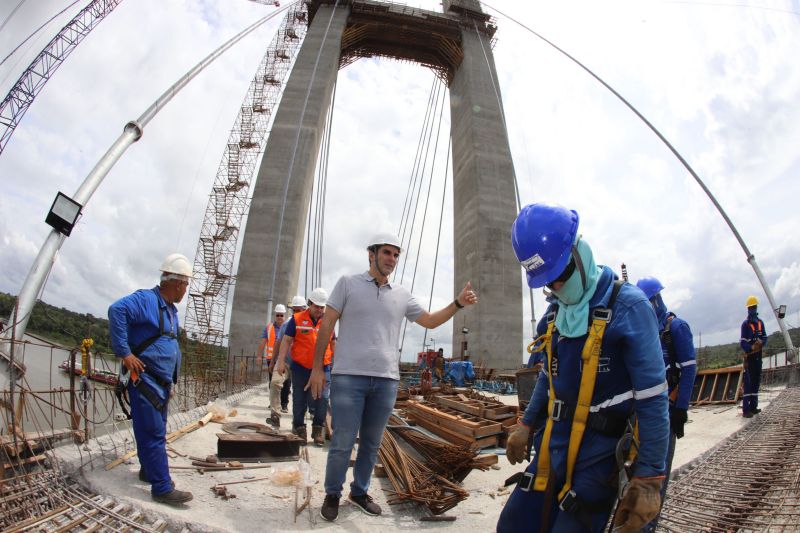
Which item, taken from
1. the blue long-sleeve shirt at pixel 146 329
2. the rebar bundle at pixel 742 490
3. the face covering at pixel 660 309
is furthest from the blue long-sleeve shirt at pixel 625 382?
the blue long-sleeve shirt at pixel 146 329

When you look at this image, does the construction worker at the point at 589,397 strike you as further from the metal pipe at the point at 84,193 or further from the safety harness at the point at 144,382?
the metal pipe at the point at 84,193

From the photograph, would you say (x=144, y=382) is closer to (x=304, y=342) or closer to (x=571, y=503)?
(x=304, y=342)

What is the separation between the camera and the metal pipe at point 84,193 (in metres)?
5.95

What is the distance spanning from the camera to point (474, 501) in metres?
3.41

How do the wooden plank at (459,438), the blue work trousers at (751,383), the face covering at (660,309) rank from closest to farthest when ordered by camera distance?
the face covering at (660,309) → the wooden plank at (459,438) → the blue work trousers at (751,383)

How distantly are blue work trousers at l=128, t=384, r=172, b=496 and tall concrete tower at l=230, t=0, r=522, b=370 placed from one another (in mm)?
14549

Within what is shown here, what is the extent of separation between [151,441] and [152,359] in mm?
540

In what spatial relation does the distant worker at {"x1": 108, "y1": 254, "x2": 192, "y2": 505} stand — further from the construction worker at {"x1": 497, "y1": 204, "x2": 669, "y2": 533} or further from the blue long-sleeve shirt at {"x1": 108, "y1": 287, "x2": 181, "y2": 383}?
the construction worker at {"x1": 497, "y1": 204, "x2": 669, "y2": 533}

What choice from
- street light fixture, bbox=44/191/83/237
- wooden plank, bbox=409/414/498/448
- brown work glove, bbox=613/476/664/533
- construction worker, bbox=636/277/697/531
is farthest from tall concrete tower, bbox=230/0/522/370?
brown work glove, bbox=613/476/664/533

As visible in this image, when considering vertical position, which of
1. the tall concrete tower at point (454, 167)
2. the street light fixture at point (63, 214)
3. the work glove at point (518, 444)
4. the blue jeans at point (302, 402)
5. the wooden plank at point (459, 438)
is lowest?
the wooden plank at point (459, 438)

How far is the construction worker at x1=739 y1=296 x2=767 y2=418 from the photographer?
6.69 metres

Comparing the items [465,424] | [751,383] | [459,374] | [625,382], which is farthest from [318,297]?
[459,374]

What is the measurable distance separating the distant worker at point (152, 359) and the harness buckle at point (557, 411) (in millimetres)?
2498

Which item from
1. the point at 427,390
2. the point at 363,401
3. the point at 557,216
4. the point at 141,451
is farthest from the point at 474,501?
the point at 427,390
